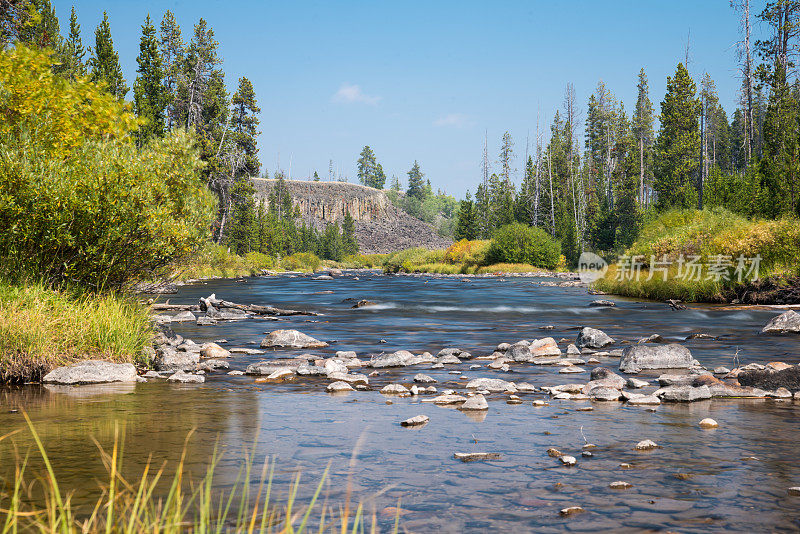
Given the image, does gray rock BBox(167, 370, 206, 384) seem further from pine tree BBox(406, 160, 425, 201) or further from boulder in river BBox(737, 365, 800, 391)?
pine tree BBox(406, 160, 425, 201)

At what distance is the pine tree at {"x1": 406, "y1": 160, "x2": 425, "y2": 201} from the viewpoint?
7392 inches

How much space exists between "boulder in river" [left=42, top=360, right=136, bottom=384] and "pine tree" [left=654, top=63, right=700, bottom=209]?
5383 cm

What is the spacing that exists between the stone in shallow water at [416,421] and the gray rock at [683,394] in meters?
3.71

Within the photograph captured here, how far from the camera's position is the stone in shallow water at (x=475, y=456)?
22.9 feet

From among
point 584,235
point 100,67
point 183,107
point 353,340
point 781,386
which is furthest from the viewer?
point 584,235

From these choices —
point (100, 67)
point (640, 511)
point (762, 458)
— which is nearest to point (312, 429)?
point (640, 511)

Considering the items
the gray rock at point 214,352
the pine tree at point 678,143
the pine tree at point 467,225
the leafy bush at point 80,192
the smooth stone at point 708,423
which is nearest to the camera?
the smooth stone at point 708,423

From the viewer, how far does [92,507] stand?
5.43m

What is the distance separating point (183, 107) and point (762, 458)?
6148 cm

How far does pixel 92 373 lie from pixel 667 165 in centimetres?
5662

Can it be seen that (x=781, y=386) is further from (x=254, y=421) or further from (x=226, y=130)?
(x=226, y=130)

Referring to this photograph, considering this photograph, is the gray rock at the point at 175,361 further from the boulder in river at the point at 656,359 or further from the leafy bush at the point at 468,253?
the leafy bush at the point at 468,253

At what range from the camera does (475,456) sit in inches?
277

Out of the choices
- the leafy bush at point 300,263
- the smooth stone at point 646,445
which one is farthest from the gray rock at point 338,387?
the leafy bush at point 300,263
